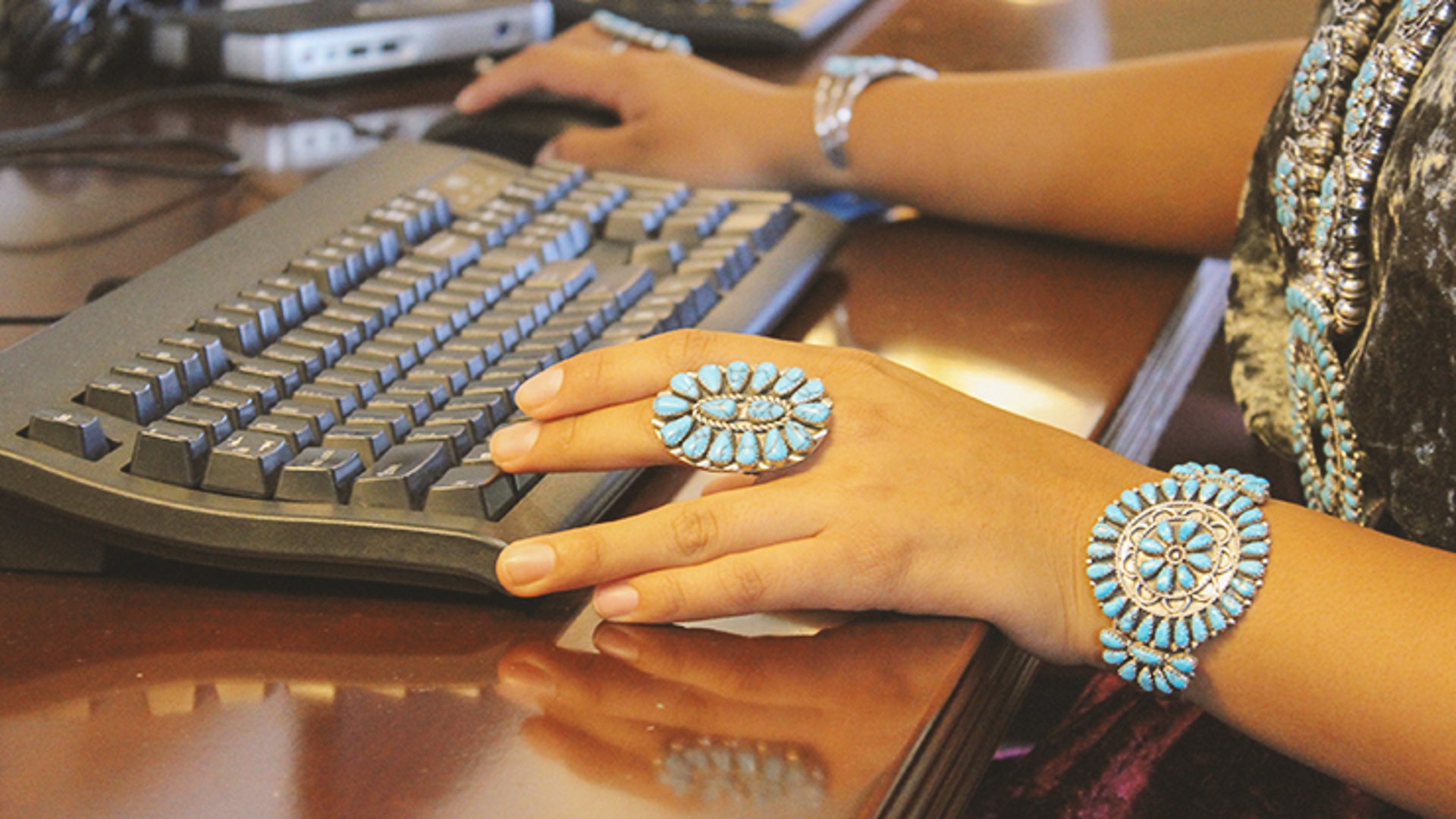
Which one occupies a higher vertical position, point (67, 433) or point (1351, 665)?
point (67, 433)

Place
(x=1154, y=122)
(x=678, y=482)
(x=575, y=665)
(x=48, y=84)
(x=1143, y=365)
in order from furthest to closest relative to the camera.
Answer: (x=48, y=84)
(x=1154, y=122)
(x=1143, y=365)
(x=678, y=482)
(x=575, y=665)

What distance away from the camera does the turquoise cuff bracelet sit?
0.49m

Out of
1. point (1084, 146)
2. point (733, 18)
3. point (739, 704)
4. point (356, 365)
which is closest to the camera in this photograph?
point (739, 704)

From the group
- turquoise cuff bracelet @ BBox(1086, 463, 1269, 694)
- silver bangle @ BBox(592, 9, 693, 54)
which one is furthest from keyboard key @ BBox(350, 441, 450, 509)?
silver bangle @ BBox(592, 9, 693, 54)

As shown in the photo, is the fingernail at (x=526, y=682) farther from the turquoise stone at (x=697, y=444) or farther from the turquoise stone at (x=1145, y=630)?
the turquoise stone at (x=1145, y=630)

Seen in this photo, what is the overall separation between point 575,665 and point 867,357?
0.58 ft

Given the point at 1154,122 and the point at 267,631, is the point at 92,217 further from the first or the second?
the point at 1154,122

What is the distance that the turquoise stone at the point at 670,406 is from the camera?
0.49m

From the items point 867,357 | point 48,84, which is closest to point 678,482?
point 867,357

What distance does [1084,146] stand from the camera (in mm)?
827

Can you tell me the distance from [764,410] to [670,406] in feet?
0.11

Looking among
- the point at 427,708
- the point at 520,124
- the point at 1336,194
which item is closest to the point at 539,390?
the point at 427,708

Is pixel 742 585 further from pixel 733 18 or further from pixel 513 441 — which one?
pixel 733 18

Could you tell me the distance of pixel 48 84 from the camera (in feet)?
3.25
